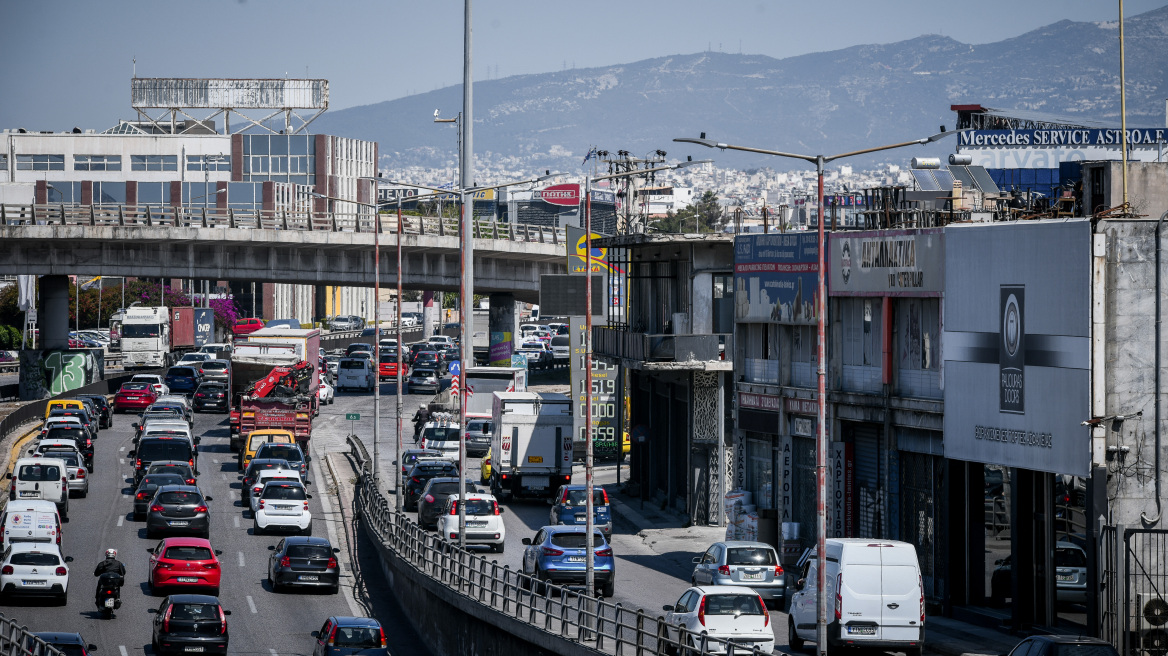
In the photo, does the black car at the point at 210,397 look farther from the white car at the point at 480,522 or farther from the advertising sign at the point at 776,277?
the advertising sign at the point at 776,277

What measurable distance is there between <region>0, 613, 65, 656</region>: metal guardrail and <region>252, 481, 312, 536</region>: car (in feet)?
60.2

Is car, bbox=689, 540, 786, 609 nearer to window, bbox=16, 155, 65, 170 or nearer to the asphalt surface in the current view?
the asphalt surface

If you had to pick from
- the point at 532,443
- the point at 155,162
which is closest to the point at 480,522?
the point at 532,443

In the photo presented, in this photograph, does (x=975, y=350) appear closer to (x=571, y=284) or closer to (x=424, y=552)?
(x=424, y=552)

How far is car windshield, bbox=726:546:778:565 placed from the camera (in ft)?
102

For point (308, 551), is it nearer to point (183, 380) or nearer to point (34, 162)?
point (183, 380)

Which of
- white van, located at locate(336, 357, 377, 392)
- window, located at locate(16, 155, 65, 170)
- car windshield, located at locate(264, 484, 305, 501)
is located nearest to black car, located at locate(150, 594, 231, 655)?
car windshield, located at locate(264, 484, 305, 501)

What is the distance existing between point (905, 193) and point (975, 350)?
7702 mm

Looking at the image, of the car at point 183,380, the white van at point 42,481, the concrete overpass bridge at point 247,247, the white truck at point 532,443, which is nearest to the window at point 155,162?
the car at point 183,380

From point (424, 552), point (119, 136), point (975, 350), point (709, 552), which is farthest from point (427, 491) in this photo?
point (119, 136)

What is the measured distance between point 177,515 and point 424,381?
4406 cm

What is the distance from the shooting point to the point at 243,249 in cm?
7475

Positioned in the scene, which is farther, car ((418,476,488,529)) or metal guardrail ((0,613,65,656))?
car ((418,476,488,529))

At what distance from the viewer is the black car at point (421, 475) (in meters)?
49.5
